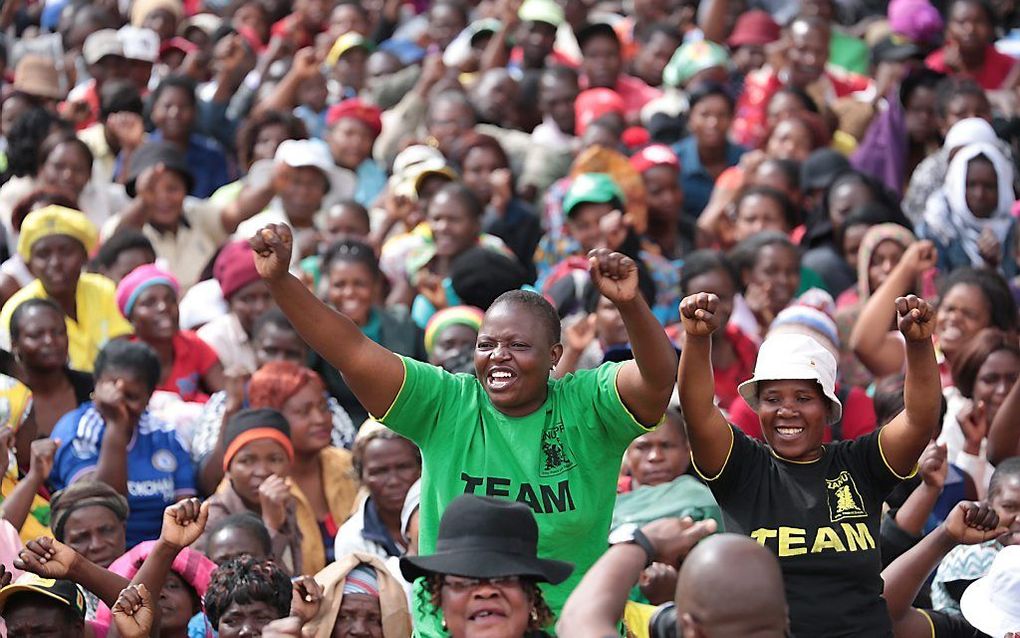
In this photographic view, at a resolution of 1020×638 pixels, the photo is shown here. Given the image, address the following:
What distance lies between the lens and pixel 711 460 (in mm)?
5012

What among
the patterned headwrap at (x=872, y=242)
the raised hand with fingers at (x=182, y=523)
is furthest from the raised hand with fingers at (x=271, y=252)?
the patterned headwrap at (x=872, y=242)

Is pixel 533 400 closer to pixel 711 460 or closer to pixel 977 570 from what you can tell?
pixel 711 460

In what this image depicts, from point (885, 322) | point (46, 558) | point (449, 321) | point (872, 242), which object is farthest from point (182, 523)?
point (872, 242)

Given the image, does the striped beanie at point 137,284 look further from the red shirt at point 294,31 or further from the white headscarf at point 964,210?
the red shirt at point 294,31

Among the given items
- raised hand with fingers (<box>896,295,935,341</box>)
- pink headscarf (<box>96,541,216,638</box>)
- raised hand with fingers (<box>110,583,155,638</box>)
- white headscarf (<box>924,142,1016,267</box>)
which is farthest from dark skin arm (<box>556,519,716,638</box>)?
white headscarf (<box>924,142,1016,267</box>)

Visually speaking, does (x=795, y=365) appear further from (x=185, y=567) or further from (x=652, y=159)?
(x=652, y=159)

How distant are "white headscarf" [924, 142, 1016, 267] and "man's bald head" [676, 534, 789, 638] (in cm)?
657

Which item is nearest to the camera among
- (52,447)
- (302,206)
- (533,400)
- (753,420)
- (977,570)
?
(533,400)

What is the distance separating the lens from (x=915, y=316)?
16.3ft

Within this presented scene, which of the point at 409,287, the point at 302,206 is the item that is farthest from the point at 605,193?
the point at 302,206

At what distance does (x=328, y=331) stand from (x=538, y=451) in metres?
0.68

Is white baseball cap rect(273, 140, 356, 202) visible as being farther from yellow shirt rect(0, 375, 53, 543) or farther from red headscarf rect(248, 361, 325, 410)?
yellow shirt rect(0, 375, 53, 543)

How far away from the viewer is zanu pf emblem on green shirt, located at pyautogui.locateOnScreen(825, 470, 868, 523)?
16.5 feet

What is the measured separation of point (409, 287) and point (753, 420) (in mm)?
2744
